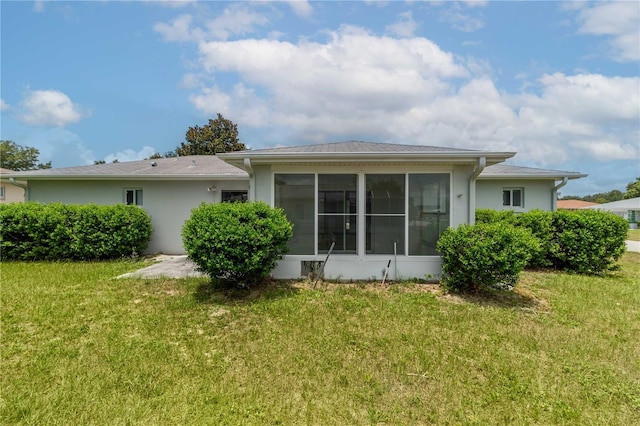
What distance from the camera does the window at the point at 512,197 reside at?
1127cm

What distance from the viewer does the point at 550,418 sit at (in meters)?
2.57

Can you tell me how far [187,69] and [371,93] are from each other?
7625 millimetres

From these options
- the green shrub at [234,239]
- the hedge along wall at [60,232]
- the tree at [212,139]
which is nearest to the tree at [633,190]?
the tree at [212,139]

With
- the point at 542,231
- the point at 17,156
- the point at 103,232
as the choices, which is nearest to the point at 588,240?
the point at 542,231

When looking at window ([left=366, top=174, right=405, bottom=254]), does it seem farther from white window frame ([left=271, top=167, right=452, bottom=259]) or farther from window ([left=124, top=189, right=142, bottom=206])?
window ([left=124, top=189, right=142, bottom=206])

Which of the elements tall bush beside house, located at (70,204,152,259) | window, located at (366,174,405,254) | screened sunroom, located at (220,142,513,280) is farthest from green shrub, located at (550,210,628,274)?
tall bush beside house, located at (70,204,152,259)

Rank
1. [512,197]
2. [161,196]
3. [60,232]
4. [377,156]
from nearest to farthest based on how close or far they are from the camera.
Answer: [377,156], [60,232], [161,196], [512,197]

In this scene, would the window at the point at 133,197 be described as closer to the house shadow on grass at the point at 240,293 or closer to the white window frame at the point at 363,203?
the house shadow on grass at the point at 240,293

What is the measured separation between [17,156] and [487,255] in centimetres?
5072

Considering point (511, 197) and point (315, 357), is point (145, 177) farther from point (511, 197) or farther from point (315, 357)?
point (511, 197)

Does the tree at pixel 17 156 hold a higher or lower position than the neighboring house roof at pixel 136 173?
higher

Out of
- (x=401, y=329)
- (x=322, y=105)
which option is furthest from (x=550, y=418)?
(x=322, y=105)

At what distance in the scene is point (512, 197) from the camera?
1132 centimetres

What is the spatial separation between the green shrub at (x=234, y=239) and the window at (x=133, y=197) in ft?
20.5
